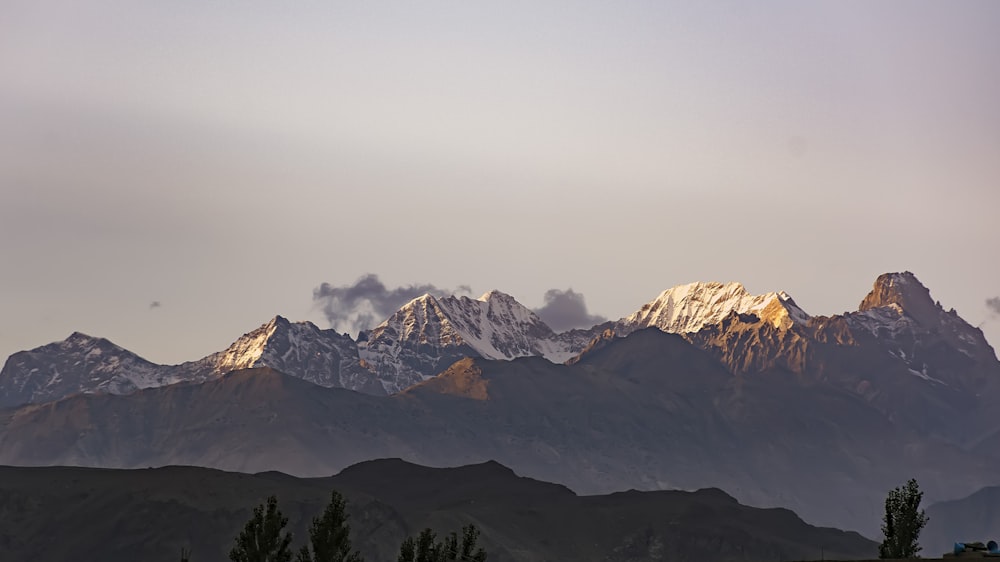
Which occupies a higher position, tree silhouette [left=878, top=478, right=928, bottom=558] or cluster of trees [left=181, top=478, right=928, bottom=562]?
tree silhouette [left=878, top=478, right=928, bottom=558]

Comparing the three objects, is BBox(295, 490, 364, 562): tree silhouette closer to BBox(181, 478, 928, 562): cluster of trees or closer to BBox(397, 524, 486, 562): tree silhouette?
BBox(181, 478, 928, 562): cluster of trees

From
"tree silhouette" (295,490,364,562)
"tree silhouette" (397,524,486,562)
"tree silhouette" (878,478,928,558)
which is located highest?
"tree silhouette" (878,478,928,558)

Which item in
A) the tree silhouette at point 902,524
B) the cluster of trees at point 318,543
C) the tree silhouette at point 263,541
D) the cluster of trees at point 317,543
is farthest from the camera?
the tree silhouette at point 902,524

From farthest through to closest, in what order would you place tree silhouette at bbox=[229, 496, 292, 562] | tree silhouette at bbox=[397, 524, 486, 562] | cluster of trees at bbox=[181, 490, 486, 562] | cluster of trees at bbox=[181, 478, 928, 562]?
tree silhouette at bbox=[397, 524, 486, 562] < cluster of trees at bbox=[181, 478, 928, 562] < cluster of trees at bbox=[181, 490, 486, 562] < tree silhouette at bbox=[229, 496, 292, 562]

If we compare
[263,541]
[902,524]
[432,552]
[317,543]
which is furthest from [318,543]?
[902,524]

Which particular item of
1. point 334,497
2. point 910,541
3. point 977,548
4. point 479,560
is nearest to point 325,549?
point 334,497

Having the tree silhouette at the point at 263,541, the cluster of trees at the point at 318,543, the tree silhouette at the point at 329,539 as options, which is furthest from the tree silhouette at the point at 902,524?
the tree silhouette at the point at 263,541

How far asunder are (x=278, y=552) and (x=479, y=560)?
20832mm

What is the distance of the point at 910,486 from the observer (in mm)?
186250

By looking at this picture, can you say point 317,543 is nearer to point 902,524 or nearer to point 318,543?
point 318,543

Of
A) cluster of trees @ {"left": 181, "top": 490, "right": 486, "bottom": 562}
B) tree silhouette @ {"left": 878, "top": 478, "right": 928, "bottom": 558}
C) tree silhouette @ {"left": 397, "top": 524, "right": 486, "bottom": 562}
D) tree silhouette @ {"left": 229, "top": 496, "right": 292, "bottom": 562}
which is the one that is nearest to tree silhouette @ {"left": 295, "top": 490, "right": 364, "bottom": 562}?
cluster of trees @ {"left": 181, "top": 490, "right": 486, "bottom": 562}

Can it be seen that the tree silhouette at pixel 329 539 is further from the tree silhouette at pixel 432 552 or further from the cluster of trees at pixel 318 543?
the tree silhouette at pixel 432 552

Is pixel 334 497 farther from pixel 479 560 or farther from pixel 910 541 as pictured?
pixel 910 541

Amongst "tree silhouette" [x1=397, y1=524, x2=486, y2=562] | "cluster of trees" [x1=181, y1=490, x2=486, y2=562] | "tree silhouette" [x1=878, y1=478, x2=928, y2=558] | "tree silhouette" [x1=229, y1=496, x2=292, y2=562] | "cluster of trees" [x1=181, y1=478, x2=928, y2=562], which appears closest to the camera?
"tree silhouette" [x1=229, y1=496, x2=292, y2=562]
